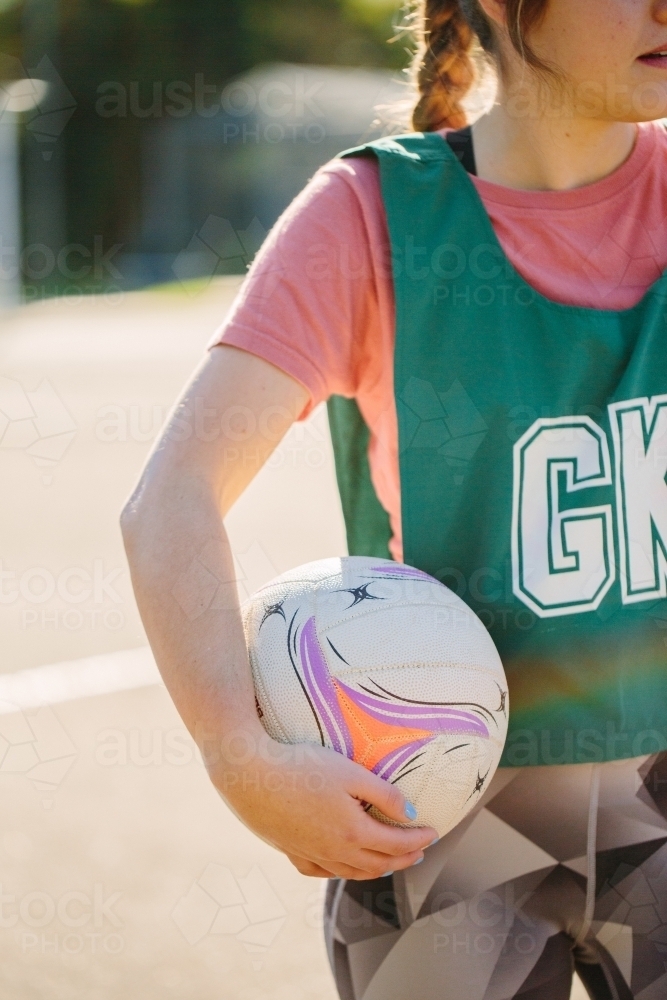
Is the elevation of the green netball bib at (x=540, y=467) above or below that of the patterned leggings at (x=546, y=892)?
above

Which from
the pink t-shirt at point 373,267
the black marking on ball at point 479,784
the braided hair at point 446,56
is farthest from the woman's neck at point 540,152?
the black marking on ball at point 479,784

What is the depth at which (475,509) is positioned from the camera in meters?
1.85

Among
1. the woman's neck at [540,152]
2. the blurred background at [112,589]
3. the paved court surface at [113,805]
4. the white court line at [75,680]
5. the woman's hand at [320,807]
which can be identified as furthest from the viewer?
the white court line at [75,680]

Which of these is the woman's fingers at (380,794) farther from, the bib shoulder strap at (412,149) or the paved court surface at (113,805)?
the paved court surface at (113,805)

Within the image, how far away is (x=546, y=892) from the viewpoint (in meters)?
1.83

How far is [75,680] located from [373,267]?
382 centimetres

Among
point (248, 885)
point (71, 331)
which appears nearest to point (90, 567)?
point (248, 885)

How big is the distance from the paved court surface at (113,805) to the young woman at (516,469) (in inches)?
58.4

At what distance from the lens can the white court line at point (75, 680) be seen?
511 cm

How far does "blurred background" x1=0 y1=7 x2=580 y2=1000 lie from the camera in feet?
11.1

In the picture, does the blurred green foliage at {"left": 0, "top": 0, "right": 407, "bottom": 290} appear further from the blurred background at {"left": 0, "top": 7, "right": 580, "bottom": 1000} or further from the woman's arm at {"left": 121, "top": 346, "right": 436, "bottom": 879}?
the woman's arm at {"left": 121, "top": 346, "right": 436, "bottom": 879}

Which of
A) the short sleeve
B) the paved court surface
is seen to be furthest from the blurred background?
the short sleeve

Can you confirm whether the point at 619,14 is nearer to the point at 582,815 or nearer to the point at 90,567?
the point at 582,815

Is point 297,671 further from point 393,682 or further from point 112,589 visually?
point 112,589
